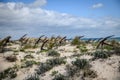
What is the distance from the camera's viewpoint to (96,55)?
43.7 feet

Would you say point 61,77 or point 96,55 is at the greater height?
point 96,55

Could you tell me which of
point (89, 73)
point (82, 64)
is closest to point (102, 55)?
point (82, 64)

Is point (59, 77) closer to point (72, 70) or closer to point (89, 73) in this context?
point (72, 70)

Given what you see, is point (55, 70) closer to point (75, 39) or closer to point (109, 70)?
point (109, 70)

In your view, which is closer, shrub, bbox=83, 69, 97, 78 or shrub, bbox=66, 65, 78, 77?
shrub, bbox=83, 69, 97, 78

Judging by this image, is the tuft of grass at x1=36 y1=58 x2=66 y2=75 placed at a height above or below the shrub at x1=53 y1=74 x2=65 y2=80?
above

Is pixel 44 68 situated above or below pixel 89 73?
above

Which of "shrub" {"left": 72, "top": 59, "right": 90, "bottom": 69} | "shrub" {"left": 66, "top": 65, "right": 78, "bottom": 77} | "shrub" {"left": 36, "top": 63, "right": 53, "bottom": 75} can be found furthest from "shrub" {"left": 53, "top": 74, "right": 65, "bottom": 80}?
"shrub" {"left": 36, "top": 63, "right": 53, "bottom": 75}

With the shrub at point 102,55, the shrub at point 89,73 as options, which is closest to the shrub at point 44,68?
the shrub at point 89,73

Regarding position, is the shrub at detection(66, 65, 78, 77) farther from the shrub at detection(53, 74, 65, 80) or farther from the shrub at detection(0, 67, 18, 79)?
the shrub at detection(0, 67, 18, 79)

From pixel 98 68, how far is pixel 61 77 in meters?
2.08

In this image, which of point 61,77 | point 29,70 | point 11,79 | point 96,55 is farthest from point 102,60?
point 11,79

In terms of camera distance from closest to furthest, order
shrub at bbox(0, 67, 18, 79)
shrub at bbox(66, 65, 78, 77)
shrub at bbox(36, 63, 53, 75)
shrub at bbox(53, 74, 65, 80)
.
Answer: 1. shrub at bbox(53, 74, 65, 80)
2. shrub at bbox(66, 65, 78, 77)
3. shrub at bbox(36, 63, 53, 75)
4. shrub at bbox(0, 67, 18, 79)

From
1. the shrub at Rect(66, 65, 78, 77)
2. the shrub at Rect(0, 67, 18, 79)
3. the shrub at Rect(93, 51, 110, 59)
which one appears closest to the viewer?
the shrub at Rect(66, 65, 78, 77)
